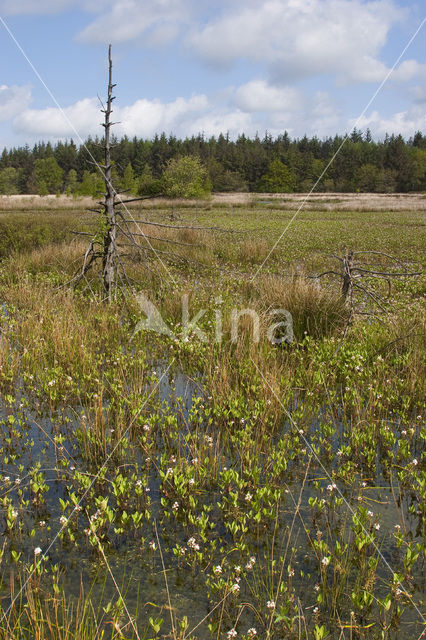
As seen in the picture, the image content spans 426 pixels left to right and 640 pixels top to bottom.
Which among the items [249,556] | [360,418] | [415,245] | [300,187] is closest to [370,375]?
[360,418]

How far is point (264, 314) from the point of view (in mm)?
6695

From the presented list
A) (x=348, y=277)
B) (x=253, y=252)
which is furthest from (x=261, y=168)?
(x=348, y=277)

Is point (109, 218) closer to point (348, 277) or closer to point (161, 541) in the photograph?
point (348, 277)

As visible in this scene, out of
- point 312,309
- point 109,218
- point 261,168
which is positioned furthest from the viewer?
point 261,168

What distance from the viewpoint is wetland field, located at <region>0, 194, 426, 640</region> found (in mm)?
2621

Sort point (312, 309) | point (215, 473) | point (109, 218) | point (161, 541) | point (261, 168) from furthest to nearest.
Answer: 1. point (261, 168)
2. point (109, 218)
3. point (312, 309)
4. point (215, 473)
5. point (161, 541)

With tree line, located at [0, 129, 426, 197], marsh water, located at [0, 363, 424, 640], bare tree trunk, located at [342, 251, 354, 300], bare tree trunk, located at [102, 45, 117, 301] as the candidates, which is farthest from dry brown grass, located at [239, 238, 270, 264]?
tree line, located at [0, 129, 426, 197]

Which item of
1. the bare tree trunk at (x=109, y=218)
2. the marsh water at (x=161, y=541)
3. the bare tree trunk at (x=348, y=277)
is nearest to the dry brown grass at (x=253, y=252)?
the bare tree trunk at (x=109, y=218)

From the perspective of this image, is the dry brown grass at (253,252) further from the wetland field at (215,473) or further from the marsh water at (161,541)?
the marsh water at (161,541)

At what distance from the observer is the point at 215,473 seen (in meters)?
3.80

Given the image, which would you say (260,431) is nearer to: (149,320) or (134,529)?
(134,529)

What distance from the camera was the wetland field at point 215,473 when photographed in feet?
8.60

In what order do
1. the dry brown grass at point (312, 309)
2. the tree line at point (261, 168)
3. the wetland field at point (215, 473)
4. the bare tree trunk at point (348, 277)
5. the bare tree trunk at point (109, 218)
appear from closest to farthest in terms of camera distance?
the wetland field at point (215, 473), the dry brown grass at point (312, 309), the bare tree trunk at point (348, 277), the bare tree trunk at point (109, 218), the tree line at point (261, 168)

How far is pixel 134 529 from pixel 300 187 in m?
103
